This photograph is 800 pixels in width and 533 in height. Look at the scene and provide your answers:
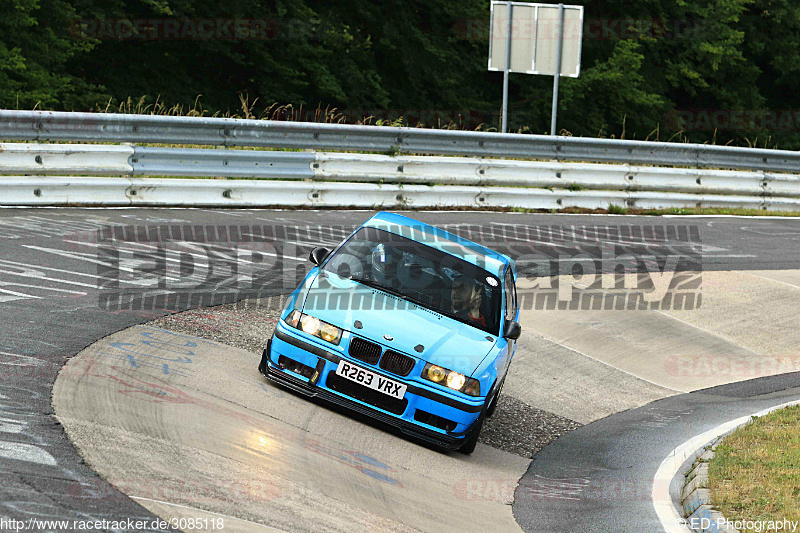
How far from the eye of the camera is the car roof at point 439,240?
8391 mm

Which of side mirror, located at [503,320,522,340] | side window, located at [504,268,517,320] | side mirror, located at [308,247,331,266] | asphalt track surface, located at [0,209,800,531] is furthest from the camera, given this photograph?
side window, located at [504,268,517,320]

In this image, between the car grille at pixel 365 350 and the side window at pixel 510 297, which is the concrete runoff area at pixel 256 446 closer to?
the car grille at pixel 365 350

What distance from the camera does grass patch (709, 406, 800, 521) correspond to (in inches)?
246

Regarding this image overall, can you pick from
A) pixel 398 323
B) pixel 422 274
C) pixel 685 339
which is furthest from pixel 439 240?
pixel 685 339

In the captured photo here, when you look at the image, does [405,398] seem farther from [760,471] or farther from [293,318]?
[760,471]

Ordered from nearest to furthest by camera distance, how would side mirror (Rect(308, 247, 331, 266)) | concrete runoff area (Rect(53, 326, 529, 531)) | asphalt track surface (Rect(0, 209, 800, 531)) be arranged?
asphalt track surface (Rect(0, 209, 800, 531)) < concrete runoff area (Rect(53, 326, 529, 531)) < side mirror (Rect(308, 247, 331, 266))

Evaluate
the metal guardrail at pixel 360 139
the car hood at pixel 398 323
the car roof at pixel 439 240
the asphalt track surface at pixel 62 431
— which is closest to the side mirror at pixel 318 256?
the car hood at pixel 398 323

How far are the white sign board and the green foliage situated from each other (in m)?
6.05

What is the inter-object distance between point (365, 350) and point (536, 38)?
15709 mm

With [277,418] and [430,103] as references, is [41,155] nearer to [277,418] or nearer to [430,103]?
[277,418]

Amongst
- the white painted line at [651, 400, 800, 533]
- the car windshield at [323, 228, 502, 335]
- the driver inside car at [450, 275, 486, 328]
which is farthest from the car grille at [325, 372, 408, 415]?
the white painted line at [651, 400, 800, 533]

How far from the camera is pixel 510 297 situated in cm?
844

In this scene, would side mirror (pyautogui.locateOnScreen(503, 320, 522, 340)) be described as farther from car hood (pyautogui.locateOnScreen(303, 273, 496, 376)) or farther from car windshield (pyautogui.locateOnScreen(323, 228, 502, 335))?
car hood (pyautogui.locateOnScreen(303, 273, 496, 376))

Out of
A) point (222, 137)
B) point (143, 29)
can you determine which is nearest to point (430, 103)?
point (143, 29)
